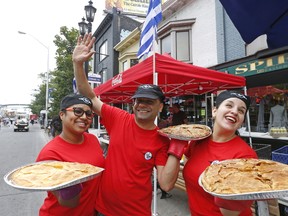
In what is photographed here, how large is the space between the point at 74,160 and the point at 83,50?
1139mm

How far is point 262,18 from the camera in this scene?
230 centimetres

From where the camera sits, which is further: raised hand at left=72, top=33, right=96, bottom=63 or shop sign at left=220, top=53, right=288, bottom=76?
shop sign at left=220, top=53, right=288, bottom=76

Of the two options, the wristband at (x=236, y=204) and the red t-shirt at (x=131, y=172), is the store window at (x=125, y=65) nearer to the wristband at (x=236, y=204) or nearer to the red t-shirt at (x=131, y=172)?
the red t-shirt at (x=131, y=172)

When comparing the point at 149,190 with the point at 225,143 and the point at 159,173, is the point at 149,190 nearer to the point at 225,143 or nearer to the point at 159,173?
the point at 159,173

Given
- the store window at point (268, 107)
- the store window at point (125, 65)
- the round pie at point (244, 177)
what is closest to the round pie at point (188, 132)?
the round pie at point (244, 177)

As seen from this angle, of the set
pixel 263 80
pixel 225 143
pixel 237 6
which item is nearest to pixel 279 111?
pixel 263 80

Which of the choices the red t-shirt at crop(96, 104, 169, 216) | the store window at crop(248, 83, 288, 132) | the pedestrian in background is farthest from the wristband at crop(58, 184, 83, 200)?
the store window at crop(248, 83, 288, 132)

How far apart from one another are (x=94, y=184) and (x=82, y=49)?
1.36m

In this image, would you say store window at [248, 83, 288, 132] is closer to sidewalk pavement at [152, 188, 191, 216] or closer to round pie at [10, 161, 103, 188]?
sidewalk pavement at [152, 188, 191, 216]

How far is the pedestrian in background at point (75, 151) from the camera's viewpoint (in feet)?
6.09

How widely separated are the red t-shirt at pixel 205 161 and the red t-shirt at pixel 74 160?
828 mm

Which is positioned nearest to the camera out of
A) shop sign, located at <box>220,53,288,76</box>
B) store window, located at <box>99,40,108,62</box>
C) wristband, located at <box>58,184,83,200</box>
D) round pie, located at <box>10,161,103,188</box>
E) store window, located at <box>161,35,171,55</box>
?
round pie, located at <box>10,161,103,188</box>

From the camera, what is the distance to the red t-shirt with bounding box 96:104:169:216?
1.94 meters

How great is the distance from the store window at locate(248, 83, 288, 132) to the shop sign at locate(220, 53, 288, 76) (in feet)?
2.17
